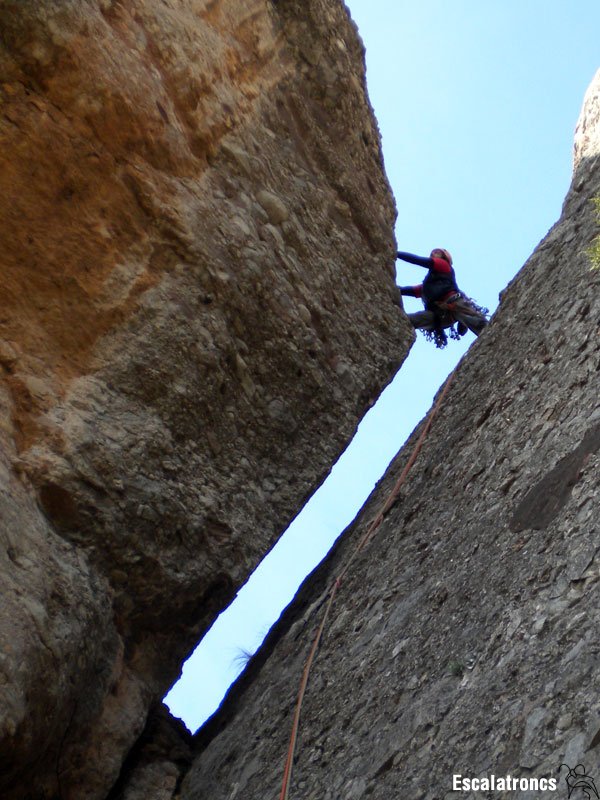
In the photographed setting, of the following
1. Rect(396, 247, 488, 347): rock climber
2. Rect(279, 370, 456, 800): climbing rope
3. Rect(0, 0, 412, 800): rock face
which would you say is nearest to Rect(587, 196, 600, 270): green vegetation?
Rect(279, 370, 456, 800): climbing rope

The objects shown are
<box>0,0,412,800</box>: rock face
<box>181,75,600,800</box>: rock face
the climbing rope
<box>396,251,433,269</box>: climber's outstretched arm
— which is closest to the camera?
<box>181,75,600,800</box>: rock face

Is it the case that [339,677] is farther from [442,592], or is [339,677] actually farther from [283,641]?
[283,641]

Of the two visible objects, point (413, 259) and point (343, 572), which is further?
point (413, 259)

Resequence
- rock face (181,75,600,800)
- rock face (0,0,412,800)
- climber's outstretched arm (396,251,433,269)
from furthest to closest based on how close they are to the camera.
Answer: climber's outstretched arm (396,251,433,269) < rock face (0,0,412,800) < rock face (181,75,600,800)

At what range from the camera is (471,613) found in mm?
5723

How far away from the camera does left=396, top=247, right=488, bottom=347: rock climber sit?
12.7 metres

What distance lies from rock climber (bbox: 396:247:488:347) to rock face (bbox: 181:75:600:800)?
3.39 meters

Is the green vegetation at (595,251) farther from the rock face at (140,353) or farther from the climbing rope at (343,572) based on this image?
the rock face at (140,353)

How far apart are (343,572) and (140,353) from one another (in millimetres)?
2175

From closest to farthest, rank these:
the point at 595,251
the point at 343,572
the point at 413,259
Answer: the point at 595,251
the point at 343,572
the point at 413,259

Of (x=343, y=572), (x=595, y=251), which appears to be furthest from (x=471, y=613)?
(x=595, y=251)

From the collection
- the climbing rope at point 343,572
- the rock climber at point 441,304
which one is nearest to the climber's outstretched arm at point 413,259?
the rock climber at point 441,304

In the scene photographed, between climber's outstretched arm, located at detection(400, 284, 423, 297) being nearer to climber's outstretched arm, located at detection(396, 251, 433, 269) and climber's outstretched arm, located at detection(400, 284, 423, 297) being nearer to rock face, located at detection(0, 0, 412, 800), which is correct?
climber's outstretched arm, located at detection(396, 251, 433, 269)

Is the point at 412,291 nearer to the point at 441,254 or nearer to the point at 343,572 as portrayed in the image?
the point at 441,254
